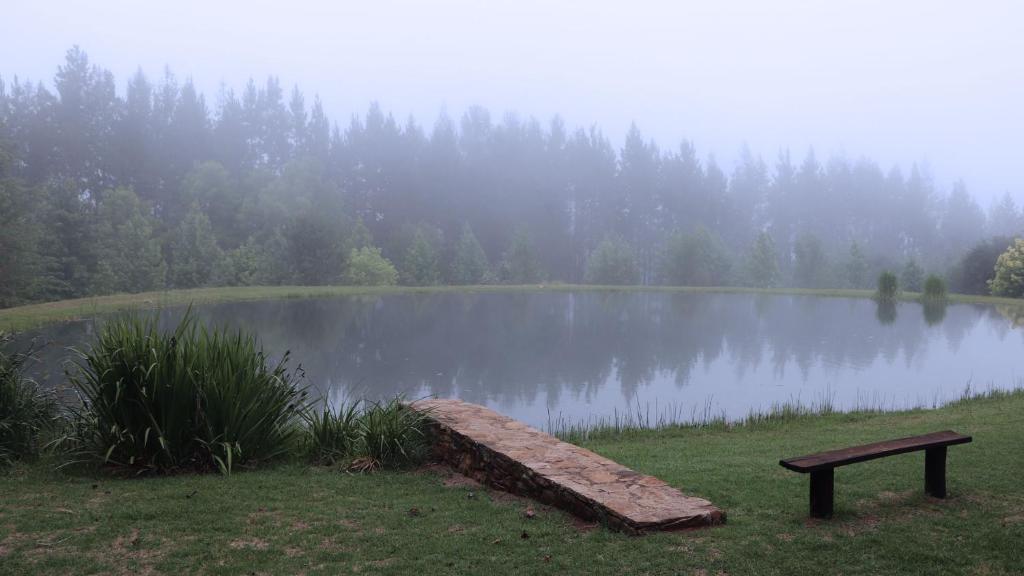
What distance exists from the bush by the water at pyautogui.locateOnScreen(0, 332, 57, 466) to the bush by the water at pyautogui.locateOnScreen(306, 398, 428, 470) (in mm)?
2069

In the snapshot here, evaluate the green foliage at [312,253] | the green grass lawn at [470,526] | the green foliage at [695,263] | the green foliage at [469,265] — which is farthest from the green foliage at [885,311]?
the green foliage at [312,253]

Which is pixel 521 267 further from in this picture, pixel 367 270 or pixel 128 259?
pixel 128 259

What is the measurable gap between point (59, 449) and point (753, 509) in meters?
5.00

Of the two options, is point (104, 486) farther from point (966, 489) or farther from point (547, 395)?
point (547, 395)

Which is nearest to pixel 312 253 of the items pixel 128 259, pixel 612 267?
pixel 128 259

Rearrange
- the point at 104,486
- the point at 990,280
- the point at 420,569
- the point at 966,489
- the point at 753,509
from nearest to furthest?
the point at 420,569
the point at 753,509
the point at 966,489
the point at 104,486
the point at 990,280

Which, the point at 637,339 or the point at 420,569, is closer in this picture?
the point at 420,569

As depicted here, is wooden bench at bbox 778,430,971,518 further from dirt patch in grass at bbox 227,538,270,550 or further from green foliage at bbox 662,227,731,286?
green foliage at bbox 662,227,731,286

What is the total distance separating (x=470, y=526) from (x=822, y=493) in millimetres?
1896

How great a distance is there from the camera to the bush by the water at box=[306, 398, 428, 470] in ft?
18.4

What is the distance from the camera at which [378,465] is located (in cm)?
552

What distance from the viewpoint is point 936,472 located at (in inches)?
166

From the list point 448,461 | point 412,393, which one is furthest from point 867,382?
point 448,461

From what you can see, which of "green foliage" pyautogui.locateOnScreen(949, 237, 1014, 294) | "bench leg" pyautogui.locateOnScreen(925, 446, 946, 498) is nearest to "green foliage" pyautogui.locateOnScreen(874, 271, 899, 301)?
"green foliage" pyautogui.locateOnScreen(949, 237, 1014, 294)
